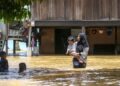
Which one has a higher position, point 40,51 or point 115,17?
point 115,17

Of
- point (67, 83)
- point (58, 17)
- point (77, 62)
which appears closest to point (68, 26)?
point (58, 17)

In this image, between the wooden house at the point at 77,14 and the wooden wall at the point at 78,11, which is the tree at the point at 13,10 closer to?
the wooden house at the point at 77,14

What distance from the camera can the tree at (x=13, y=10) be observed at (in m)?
10.6

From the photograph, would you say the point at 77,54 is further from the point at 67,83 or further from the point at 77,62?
the point at 67,83

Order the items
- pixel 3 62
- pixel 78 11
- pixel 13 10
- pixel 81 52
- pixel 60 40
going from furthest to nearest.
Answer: pixel 60 40
pixel 78 11
pixel 81 52
pixel 3 62
pixel 13 10

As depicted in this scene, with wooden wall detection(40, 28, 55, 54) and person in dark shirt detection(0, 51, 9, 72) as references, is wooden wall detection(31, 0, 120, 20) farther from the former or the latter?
person in dark shirt detection(0, 51, 9, 72)

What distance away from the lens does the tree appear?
1062cm

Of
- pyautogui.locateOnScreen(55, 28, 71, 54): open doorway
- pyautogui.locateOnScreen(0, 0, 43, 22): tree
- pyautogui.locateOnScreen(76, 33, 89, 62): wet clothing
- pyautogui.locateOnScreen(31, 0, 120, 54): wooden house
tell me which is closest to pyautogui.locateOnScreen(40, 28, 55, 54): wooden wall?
pyautogui.locateOnScreen(55, 28, 71, 54): open doorway

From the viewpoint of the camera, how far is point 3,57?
17672mm

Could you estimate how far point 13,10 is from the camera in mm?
10844

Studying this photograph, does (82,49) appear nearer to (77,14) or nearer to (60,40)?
(77,14)

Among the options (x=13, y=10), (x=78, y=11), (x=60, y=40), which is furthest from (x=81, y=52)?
(x=60, y=40)

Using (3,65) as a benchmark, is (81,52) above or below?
above

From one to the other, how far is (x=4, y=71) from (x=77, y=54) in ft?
11.0
